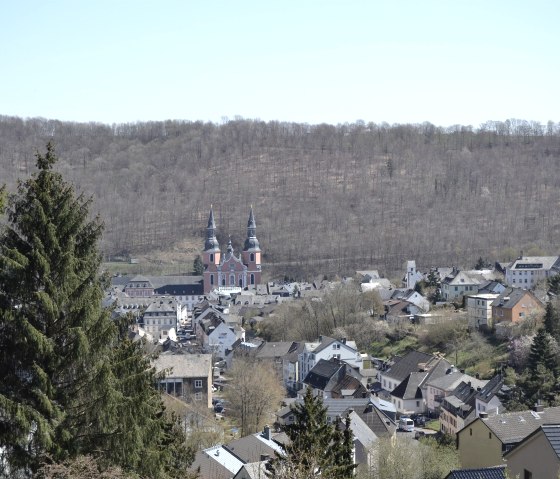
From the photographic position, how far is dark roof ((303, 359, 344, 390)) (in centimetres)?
3657

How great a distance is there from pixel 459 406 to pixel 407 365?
7.51m

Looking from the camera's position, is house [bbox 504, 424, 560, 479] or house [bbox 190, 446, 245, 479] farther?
house [bbox 190, 446, 245, 479]

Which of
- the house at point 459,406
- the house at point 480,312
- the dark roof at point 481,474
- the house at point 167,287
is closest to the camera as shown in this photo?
the dark roof at point 481,474

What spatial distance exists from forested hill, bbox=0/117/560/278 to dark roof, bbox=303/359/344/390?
38043mm

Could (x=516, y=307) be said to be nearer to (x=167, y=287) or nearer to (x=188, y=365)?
(x=188, y=365)

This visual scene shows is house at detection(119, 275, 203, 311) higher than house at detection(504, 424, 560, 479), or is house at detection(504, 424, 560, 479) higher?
house at detection(504, 424, 560, 479)

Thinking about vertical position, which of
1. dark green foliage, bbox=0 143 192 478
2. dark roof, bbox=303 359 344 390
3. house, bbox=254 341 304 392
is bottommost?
house, bbox=254 341 304 392

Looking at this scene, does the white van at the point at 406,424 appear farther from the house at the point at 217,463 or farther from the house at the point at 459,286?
the house at the point at 459,286

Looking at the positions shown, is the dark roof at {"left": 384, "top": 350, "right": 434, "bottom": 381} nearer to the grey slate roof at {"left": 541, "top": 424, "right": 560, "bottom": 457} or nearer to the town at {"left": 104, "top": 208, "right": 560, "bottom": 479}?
the town at {"left": 104, "top": 208, "right": 560, "bottom": 479}

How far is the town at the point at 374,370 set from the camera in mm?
21017

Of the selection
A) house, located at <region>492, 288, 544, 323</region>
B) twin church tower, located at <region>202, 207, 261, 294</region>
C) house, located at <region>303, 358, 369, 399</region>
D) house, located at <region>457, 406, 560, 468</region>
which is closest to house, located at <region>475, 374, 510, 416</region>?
house, located at <region>303, 358, 369, 399</region>

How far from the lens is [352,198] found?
117500 millimetres

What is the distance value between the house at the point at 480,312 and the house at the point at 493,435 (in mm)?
21120

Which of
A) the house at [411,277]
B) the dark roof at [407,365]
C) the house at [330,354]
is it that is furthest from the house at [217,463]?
the house at [411,277]
